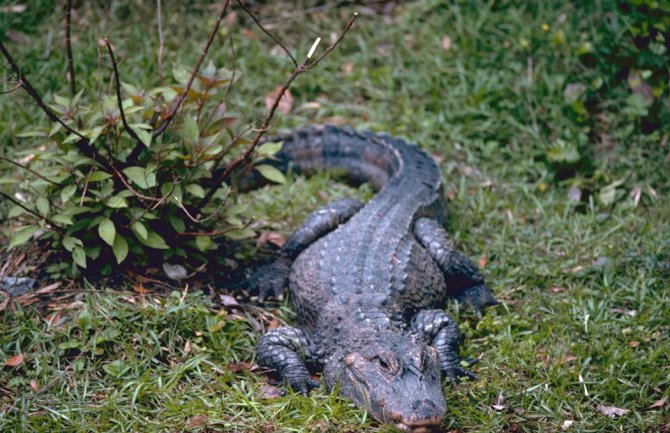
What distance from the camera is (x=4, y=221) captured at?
5879 mm

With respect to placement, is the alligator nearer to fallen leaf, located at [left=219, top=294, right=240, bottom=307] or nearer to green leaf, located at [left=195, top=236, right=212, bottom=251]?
fallen leaf, located at [left=219, top=294, right=240, bottom=307]

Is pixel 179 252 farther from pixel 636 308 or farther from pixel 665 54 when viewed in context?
pixel 665 54

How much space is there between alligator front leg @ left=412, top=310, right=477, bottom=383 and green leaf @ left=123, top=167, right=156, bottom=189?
198cm

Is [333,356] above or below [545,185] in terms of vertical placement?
below

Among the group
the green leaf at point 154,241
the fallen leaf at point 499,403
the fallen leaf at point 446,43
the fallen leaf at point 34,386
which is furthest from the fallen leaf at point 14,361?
the fallen leaf at point 446,43

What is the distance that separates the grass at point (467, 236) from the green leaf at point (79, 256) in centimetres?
24

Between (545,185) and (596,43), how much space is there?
1.58 m

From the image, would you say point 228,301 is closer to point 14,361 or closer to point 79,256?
point 79,256

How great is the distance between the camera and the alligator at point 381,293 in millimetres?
Result: 4477

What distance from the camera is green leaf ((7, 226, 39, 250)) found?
4.98m

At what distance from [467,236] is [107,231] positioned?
298cm

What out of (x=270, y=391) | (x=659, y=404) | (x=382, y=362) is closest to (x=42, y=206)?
(x=270, y=391)

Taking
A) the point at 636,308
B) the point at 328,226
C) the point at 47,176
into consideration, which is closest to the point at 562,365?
the point at 636,308

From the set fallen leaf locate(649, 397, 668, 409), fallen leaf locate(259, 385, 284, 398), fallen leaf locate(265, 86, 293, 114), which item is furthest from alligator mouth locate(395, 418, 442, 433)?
fallen leaf locate(265, 86, 293, 114)
